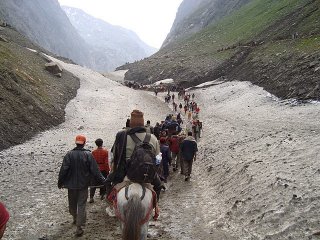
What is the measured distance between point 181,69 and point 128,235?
79.5 metres

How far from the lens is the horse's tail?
694cm

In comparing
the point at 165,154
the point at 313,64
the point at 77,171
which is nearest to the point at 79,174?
the point at 77,171

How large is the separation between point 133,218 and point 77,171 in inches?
111

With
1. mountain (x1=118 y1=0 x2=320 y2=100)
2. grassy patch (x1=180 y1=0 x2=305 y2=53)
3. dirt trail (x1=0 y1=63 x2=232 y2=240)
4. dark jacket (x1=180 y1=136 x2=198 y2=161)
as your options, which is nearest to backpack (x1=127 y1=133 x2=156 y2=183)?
dirt trail (x1=0 y1=63 x2=232 y2=240)

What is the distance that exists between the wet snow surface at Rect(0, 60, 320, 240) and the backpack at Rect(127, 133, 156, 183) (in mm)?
2832

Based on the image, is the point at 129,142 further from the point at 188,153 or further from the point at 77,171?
the point at 188,153

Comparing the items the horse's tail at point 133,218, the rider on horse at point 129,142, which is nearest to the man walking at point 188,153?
→ the rider on horse at point 129,142

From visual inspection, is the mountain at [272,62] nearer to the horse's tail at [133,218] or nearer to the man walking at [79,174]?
the man walking at [79,174]

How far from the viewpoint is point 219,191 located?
13.4 metres

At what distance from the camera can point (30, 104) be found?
87.7 feet

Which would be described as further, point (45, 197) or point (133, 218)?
point (45, 197)

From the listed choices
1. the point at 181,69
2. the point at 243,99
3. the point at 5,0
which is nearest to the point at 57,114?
the point at 243,99

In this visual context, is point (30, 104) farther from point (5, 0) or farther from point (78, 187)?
point (5, 0)

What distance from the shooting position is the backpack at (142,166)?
7.44 meters
